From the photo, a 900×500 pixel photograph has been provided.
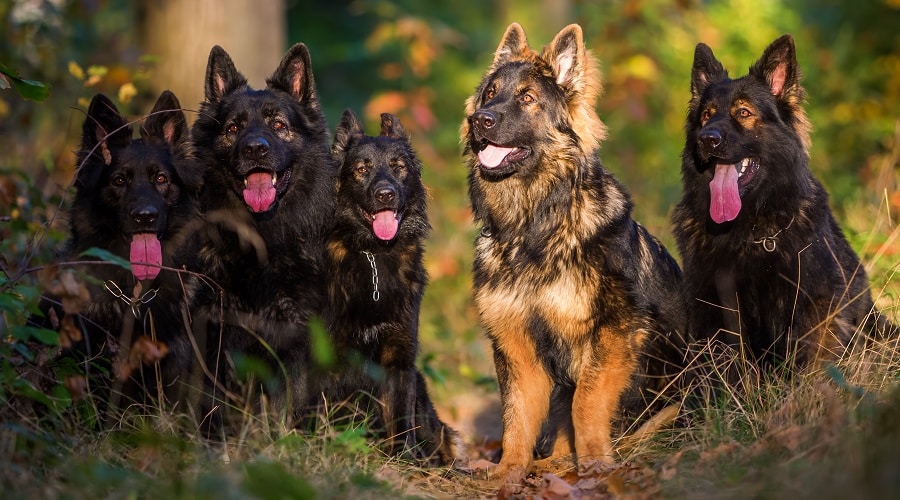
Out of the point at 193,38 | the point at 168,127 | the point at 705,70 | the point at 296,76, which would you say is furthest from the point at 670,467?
the point at 193,38

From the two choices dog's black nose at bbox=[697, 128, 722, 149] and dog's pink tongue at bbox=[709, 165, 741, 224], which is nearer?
dog's black nose at bbox=[697, 128, 722, 149]

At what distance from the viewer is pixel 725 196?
5.57 m

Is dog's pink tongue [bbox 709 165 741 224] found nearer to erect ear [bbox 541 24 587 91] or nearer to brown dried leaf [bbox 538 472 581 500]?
erect ear [bbox 541 24 587 91]

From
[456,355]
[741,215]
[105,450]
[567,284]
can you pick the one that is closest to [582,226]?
[567,284]

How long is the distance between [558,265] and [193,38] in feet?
15.0

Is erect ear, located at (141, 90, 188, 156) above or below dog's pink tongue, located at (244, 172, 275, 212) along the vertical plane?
above

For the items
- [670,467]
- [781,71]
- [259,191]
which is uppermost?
[781,71]

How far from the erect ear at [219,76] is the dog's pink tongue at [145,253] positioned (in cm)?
112

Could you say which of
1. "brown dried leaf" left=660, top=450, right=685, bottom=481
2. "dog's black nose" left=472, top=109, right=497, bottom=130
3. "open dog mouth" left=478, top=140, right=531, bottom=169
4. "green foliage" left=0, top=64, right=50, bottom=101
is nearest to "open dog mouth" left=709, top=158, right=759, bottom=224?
"open dog mouth" left=478, top=140, right=531, bottom=169

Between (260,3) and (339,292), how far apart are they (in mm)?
3982

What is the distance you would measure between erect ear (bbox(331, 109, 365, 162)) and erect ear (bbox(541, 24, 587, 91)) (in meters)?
1.42

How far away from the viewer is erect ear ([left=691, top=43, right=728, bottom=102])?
19.5 feet

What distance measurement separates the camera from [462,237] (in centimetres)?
1209

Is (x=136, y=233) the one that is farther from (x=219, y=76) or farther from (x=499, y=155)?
(x=499, y=155)
